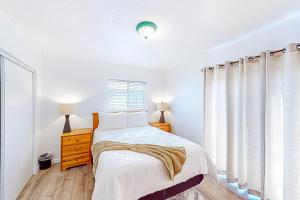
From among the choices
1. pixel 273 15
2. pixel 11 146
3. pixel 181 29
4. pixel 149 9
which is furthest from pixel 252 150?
pixel 11 146

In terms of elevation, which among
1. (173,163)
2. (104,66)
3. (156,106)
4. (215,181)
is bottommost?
(215,181)

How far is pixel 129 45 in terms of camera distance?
7.63 ft

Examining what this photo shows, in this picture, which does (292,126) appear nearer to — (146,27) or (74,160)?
(146,27)

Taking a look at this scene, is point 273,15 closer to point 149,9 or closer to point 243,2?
point 243,2

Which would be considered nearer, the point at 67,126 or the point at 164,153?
the point at 164,153

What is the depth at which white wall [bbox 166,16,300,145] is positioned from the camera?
5.40ft

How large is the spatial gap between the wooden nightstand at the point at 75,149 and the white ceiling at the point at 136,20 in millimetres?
1678

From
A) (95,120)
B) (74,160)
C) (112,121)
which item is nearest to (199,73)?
(112,121)

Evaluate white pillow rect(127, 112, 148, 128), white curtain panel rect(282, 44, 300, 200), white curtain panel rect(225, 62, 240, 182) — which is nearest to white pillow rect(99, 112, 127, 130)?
white pillow rect(127, 112, 148, 128)

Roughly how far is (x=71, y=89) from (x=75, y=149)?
1.30m

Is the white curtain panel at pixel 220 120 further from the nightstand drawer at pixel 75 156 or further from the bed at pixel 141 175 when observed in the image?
the nightstand drawer at pixel 75 156

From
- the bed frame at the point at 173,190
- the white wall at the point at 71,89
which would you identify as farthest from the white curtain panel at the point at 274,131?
the white wall at the point at 71,89

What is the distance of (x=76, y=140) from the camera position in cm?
255

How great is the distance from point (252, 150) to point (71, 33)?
10.0 ft
